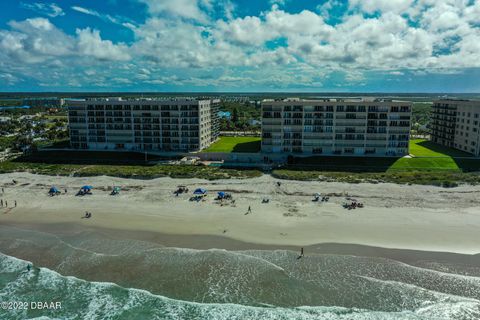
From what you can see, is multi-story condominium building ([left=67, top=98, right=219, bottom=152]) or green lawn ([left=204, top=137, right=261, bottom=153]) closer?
multi-story condominium building ([left=67, top=98, right=219, bottom=152])

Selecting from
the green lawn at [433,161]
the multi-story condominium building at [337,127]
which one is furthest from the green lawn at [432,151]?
the multi-story condominium building at [337,127]

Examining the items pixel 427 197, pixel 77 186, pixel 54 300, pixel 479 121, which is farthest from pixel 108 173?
pixel 479 121

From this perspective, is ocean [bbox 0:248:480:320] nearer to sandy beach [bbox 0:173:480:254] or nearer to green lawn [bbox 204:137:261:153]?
sandy beach [bbox 0:173:480:254]

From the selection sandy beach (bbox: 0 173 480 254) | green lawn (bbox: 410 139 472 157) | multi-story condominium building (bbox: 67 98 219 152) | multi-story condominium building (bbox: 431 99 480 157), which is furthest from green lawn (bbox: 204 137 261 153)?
multi-story condominium building (bbox: 431 99 480 157)

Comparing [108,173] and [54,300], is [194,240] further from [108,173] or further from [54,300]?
[108,173]

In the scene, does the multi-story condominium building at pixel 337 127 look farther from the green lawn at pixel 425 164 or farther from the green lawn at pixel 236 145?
the green lawn at pixel 236 145

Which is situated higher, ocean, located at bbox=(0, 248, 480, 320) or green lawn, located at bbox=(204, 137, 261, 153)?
green lawn, located at bbox=(204, 137, 261, 153)

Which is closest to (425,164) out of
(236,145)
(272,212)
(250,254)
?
(272,212)
